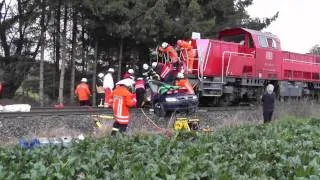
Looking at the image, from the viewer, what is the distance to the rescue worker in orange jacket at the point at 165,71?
65.6 ft

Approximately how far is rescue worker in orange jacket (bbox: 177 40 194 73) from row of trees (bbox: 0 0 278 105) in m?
5.77

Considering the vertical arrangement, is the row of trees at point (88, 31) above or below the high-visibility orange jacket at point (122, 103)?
above

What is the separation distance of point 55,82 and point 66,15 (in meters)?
4.25

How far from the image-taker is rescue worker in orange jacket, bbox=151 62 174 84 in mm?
20003

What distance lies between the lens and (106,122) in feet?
48.6

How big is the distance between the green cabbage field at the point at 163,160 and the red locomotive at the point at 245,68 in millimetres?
12811

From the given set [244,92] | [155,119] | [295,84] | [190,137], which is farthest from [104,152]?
[295,84]

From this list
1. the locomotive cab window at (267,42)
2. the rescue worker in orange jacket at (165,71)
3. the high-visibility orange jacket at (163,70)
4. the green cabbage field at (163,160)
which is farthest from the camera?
the locomotive cab window at (267,42)

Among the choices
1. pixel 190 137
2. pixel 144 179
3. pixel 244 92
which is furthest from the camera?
pixel 244 92

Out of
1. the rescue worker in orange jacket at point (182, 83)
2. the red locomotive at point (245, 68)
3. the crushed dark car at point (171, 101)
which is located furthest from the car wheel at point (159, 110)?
the red locomotive at point (245, 68)

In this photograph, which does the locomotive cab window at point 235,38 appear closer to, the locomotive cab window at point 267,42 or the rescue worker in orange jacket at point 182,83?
the locomotive cab window at point 267,42

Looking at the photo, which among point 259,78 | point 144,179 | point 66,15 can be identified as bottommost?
point 144,179

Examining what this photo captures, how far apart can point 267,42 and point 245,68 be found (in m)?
2.04

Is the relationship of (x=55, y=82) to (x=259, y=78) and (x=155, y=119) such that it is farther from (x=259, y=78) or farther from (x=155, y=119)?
(x=155, y=119)
